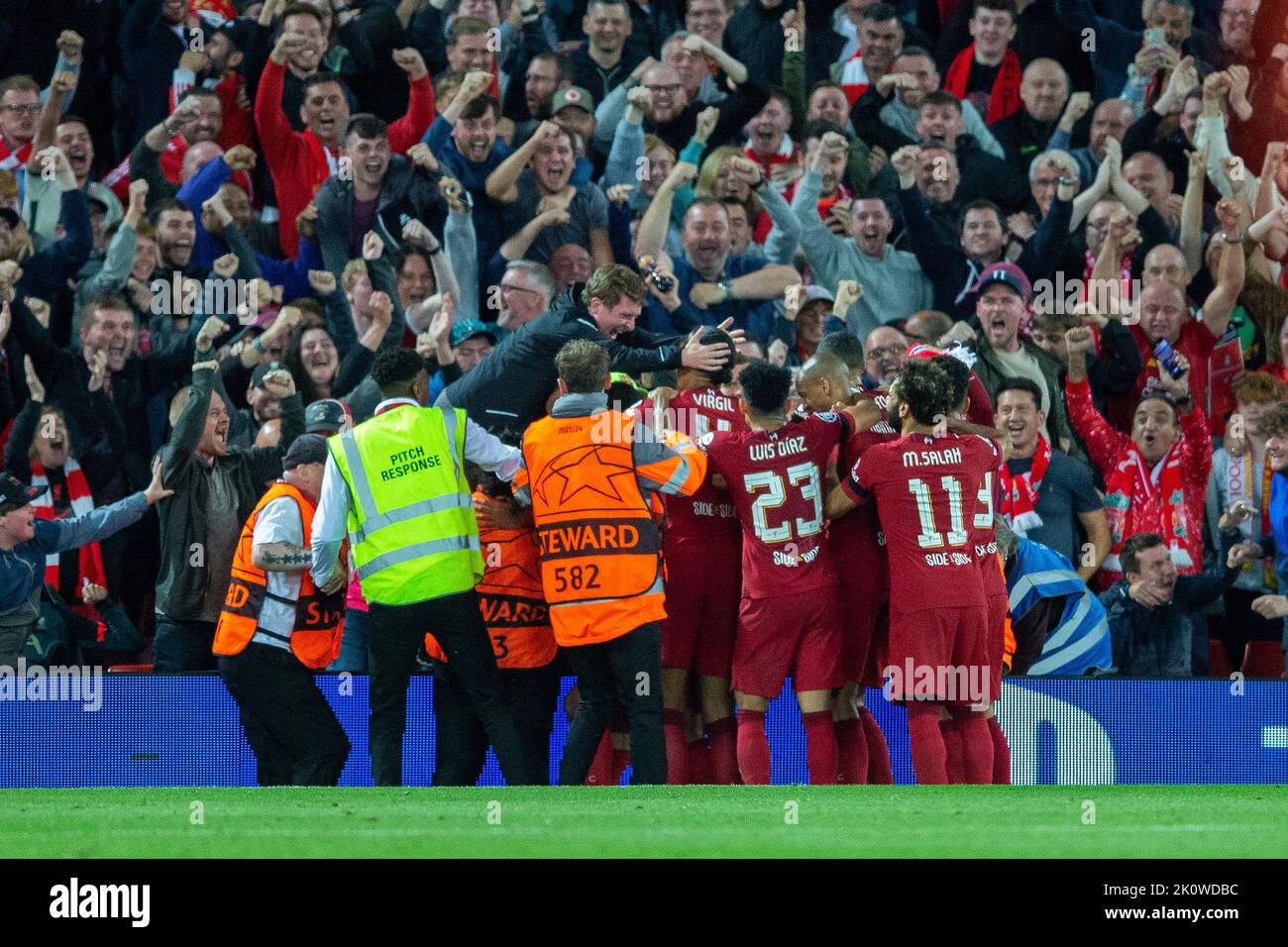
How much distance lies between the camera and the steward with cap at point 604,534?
6473 mm

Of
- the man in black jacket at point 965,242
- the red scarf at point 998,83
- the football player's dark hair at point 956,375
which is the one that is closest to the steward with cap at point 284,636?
the football player's dark hair at point 956,375

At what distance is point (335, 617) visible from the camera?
7371 millimetres

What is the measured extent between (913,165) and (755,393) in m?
3.86

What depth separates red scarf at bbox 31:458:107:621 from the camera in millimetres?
8727

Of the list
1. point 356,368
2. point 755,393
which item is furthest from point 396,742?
point 356,368

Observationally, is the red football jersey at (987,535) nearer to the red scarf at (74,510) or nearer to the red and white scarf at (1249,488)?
the red and white scarf at (1249,488)

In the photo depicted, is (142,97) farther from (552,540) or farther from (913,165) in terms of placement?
(552,540)

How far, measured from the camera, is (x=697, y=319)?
31.1 ft

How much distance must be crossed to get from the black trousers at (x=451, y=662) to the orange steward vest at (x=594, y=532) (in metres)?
0.31

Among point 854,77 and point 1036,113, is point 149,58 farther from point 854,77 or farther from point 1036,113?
point 1036,113

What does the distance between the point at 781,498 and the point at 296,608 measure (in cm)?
212

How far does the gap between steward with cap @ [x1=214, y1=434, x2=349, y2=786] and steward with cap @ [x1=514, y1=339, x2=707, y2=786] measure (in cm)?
118
